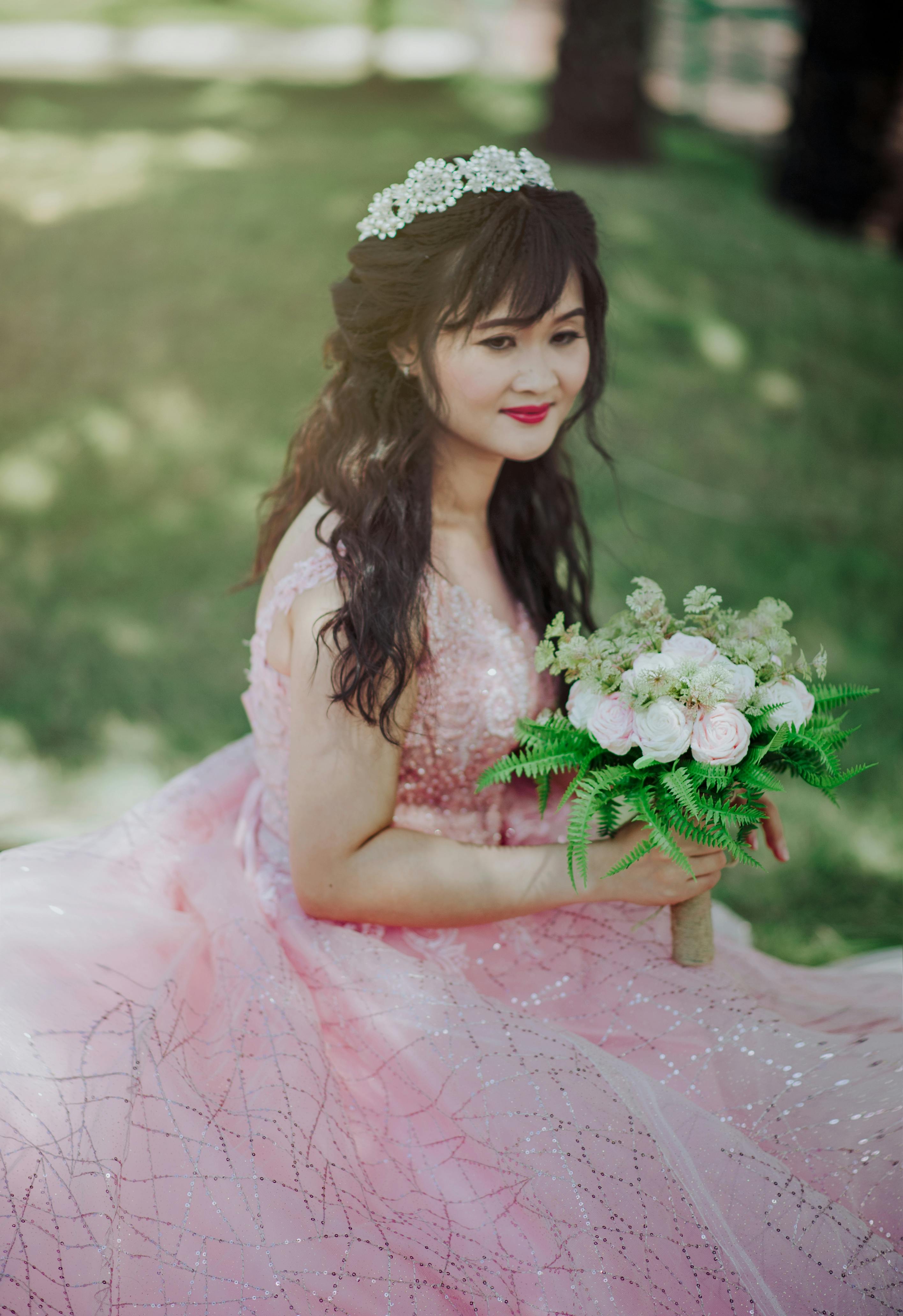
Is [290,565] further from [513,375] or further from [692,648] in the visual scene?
[692,648]

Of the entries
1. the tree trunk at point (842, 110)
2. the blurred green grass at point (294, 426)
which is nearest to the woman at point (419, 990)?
the blurred green grass at point (294, 426)

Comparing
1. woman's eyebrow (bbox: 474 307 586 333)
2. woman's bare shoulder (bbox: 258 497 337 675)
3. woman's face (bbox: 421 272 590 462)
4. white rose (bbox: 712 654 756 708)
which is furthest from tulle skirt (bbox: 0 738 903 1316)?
woman's eyebrow (bbox: 474 307 586 333)

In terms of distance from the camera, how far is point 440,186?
225 centimetres

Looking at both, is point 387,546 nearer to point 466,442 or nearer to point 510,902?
point 466,442

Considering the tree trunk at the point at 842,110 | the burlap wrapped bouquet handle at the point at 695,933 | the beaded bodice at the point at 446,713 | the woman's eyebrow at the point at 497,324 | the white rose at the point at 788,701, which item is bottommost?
the burlap wrapped bouquet handle at the point at 695,933

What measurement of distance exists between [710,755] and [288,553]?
0.90 metres

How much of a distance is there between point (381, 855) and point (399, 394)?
3.07 ft

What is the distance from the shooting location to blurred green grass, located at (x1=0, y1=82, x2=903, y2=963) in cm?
486

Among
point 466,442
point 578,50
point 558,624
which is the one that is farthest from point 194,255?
point 558,624

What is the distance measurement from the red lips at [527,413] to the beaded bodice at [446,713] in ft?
1.13

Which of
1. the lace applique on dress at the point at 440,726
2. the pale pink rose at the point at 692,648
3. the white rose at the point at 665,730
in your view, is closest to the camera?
the white rose at the point at 665,730

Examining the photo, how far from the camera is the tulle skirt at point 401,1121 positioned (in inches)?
65.9

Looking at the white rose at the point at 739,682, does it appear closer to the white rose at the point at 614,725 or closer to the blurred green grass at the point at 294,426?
the white rose at the point at 614,725

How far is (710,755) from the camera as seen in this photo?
1938 mm
